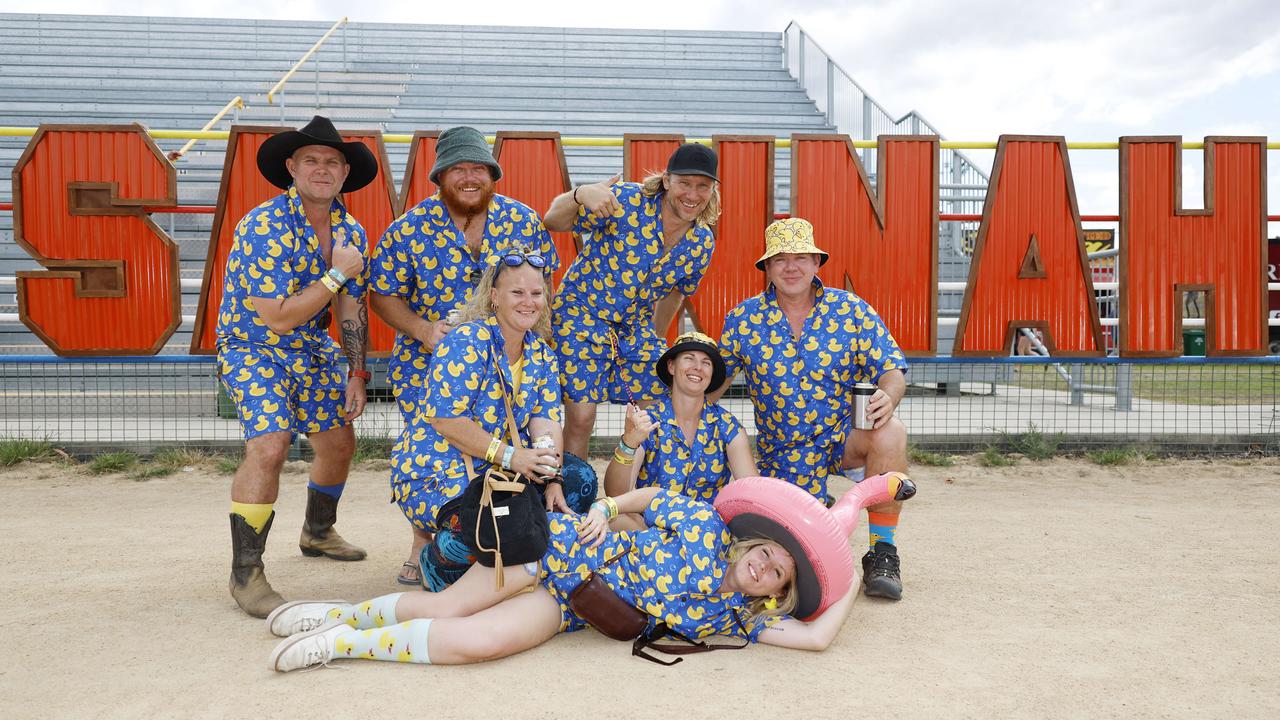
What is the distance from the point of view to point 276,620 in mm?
3113

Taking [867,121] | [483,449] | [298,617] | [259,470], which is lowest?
[298,617]

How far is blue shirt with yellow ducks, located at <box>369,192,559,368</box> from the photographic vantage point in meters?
3.76

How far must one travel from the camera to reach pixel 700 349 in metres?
3.81

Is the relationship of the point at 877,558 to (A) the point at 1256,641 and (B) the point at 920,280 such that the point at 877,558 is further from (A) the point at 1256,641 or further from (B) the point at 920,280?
(B) the point at 920,280

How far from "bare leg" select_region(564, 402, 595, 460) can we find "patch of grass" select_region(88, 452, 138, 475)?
401 cm

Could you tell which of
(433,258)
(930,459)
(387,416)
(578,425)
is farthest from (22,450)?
(930,459)

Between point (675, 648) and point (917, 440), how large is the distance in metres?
4.55

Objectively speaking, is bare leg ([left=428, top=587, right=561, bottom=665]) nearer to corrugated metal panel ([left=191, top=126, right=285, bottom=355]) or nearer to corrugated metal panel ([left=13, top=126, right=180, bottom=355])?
corrugated metal panel ([left=191, top=126, right=285, bottom=355])

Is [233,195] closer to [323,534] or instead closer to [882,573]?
[323,534]

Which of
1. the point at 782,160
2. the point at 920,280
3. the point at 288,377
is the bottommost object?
the point at 288,377

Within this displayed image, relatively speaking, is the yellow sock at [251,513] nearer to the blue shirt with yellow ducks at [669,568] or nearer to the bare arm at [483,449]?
the bare arm at [483,449]

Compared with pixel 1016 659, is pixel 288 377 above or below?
above

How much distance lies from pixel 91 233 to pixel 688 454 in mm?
4647

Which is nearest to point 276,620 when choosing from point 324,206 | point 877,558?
point 324,206
